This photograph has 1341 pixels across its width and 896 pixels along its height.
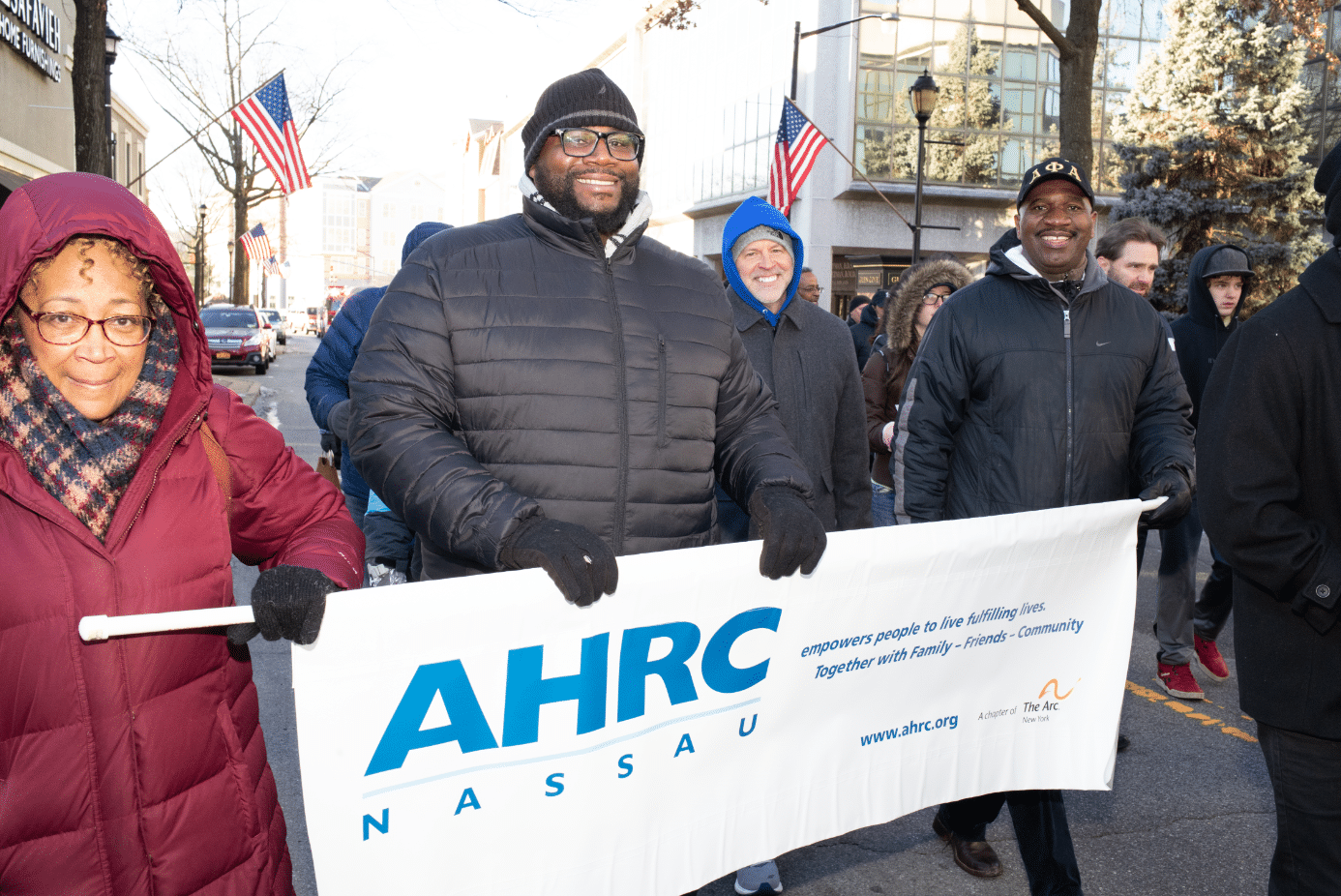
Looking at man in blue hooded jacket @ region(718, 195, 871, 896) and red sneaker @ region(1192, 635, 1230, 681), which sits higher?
man in blue hooded jacket @ region(718, 195, 871, 896)

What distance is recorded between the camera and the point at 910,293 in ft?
19.6

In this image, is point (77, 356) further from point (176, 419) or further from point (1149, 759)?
point (1149, 759)

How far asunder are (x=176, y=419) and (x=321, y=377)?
3674 millimetres

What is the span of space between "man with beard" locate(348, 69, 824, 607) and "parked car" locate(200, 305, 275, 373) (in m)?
27.2

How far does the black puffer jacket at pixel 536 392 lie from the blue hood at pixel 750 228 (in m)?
1.49

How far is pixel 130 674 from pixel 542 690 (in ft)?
2.56

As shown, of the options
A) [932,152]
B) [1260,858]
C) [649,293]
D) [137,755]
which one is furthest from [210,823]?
[932,152]

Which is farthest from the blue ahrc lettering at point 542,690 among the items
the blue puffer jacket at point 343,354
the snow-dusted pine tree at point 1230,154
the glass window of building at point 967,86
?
the glass window of building at point 967,86

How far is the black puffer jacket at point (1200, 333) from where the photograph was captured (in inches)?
236

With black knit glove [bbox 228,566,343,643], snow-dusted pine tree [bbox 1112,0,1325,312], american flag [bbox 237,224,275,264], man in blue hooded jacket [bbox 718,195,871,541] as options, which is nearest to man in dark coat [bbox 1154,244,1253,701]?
man in blue hooded jacket [bbox 718,195,871,541]

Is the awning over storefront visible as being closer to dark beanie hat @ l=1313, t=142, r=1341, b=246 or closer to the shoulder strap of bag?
the shoulder strap of bag

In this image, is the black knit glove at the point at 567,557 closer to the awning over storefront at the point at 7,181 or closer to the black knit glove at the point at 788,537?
the black knit glove at the point at 788,537

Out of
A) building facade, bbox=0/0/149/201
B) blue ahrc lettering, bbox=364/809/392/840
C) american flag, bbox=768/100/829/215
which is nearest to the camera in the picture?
blue ahrc lettering, bbox=364/809/392/840

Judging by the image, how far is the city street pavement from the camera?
364 cm
